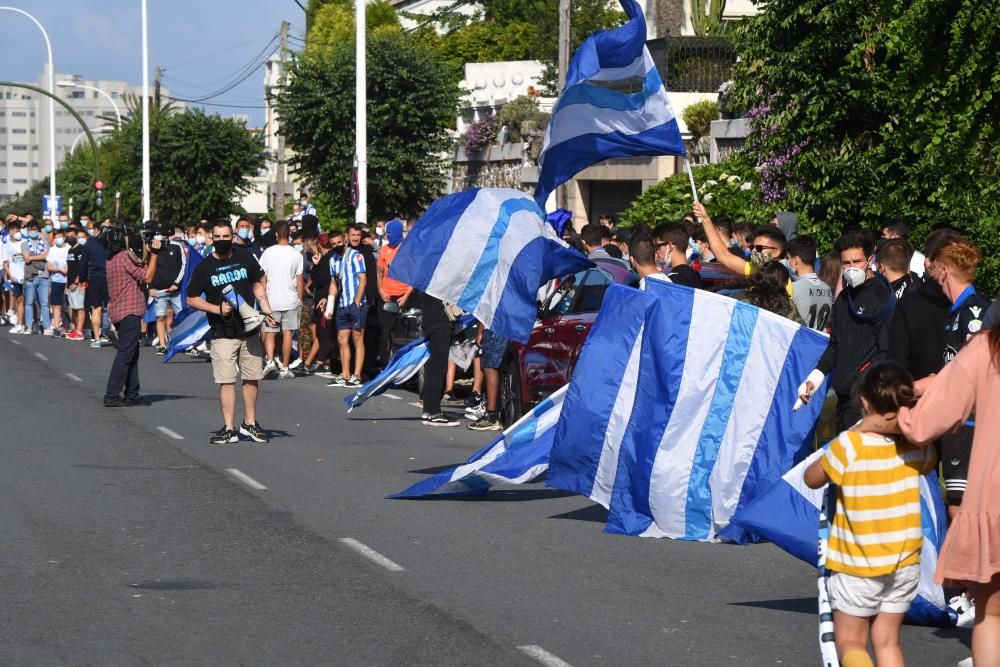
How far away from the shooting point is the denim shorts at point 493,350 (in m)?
15.4

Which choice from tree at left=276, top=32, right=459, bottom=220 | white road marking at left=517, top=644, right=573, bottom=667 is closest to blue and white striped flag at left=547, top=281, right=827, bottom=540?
white road marking at left=517, top=644, right=573, bottom=667

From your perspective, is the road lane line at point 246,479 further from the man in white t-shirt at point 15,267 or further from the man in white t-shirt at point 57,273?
the man in white t-shirt at point 15,267

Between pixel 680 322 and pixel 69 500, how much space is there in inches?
176

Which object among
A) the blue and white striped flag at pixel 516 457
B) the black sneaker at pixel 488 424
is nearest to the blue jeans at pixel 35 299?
the black sneaker at pixel 488 424

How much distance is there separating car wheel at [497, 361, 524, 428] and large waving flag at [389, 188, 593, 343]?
356 cm

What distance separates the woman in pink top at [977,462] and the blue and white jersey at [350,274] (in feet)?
47.7

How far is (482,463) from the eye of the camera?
11.0 meters

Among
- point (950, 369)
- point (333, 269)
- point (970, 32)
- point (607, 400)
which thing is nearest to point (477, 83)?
point (333, 269)

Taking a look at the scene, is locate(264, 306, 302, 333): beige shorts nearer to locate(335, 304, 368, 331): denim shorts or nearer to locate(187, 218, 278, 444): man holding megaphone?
locate(335, 304, 368, 331): denim shorts

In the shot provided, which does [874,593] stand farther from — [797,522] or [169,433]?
[169,433]

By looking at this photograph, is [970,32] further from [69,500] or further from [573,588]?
[69,500]

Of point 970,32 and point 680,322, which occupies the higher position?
point 970,32

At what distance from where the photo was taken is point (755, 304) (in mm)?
10727

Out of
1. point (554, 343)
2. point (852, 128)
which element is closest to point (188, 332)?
point (554, 343)
